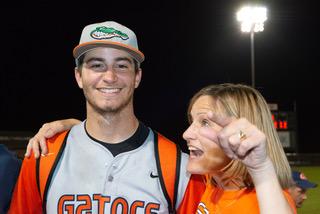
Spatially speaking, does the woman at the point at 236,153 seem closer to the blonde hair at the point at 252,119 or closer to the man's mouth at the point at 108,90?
the blonde hair at the point at 252,119

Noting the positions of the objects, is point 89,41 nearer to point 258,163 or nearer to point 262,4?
point 258,163

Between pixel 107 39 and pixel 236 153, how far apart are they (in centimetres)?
130

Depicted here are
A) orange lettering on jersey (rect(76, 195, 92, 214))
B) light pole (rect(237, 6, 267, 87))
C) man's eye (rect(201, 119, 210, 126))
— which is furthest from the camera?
light pole (rect(237, 6, 267, 87))

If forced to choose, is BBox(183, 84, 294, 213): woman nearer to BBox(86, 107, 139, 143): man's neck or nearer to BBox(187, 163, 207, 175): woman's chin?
BBox(187, 163, 207, 175): woman's chin

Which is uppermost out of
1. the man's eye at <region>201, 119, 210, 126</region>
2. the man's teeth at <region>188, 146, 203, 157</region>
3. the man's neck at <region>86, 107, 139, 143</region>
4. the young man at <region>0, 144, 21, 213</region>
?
the man's eye at <region>201, 119, 210, 126</region>

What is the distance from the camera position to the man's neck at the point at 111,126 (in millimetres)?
Answer: 2730

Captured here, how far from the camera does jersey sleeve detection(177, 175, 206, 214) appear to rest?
265 cm

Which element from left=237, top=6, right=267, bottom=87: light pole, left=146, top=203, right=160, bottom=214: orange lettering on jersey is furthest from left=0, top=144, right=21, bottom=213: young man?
left=237, top=6, right=267, bottom=87: light pole

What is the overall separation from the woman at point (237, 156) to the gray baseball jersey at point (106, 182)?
0.64ft

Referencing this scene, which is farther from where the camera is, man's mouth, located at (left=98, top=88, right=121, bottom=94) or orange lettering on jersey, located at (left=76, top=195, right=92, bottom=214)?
man's mouth, located at (left=98, top=88, right=121, bottom=94)

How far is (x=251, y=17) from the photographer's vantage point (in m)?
23.7

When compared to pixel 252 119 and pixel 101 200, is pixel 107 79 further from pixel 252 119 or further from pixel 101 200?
pixel 252 119

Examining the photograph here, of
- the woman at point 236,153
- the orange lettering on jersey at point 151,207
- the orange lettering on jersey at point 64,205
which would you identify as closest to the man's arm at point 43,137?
the orange lettering on jersey at point 64,205

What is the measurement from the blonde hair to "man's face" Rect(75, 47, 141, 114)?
23.9 inches
